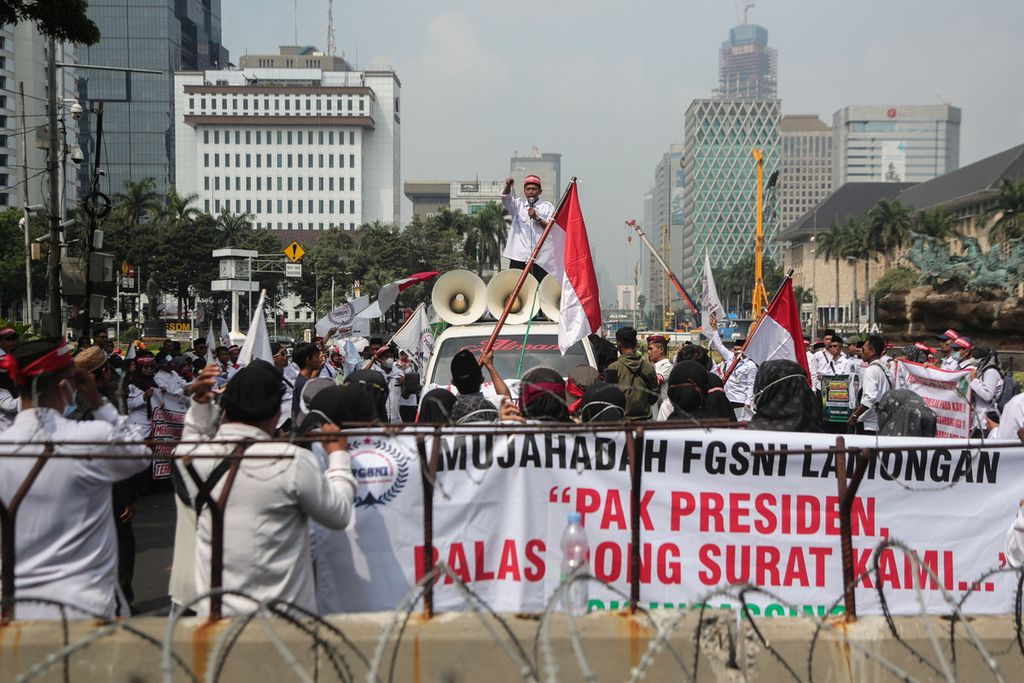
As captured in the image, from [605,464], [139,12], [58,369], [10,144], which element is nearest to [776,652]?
[605,464]

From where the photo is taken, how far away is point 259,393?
3.80 metres

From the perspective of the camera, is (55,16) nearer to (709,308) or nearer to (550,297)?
(550,297)

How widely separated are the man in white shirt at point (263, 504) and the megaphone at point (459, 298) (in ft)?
20.6

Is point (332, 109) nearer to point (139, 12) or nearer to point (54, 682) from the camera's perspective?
point (139, 12)

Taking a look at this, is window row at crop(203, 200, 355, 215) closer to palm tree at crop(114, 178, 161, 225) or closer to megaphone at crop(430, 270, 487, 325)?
palm tree at crop(114, 178, 161, 225)

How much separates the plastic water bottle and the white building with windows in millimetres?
144760

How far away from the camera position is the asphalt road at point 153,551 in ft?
22.8

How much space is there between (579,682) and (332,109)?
153m

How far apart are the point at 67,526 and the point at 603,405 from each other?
125 inches

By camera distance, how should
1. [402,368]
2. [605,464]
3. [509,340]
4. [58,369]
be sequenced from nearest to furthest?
[58,369] < [605,464] < [509,340] < [402,368]

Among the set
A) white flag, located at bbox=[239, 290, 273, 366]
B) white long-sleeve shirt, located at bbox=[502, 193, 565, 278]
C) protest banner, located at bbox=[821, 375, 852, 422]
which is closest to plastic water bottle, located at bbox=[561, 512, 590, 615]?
white flag, located at bbox=[239, 290, 273, 366]

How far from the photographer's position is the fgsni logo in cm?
457

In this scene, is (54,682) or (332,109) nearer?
(54,682)

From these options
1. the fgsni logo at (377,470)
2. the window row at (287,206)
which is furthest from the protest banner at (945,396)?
the window row at (287,206)
